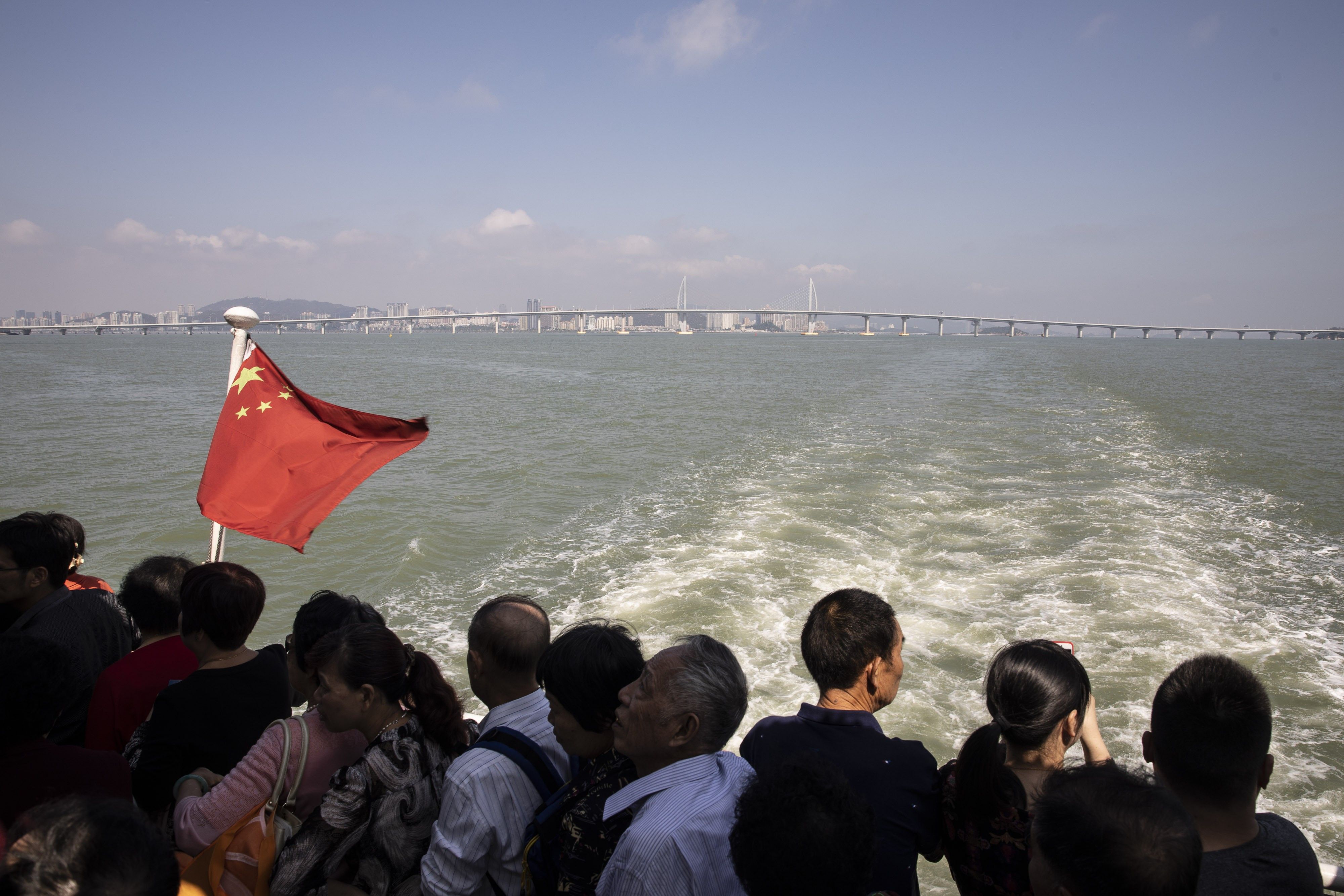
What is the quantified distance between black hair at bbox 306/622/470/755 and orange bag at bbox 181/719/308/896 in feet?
1.24

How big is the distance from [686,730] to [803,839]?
491 millimetres

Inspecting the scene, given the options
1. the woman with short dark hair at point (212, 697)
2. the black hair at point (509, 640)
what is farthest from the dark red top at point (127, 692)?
the black hair at point (509, 640)

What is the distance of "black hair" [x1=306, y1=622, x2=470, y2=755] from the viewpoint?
2072 millimetres

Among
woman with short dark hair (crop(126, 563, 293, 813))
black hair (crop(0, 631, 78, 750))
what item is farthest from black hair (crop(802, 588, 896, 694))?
black hair (crop(0, 631, 78, 750))

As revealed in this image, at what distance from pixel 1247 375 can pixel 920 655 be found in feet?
160

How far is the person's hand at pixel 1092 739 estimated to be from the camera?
2289 millimetres

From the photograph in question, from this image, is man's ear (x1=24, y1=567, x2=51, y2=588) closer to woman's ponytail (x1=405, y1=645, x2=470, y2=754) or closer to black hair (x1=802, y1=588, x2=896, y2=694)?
woman's ponytail (x1=405, y1=645, x2=470, y2=754)

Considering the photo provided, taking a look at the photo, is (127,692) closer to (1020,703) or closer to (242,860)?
(242,860)

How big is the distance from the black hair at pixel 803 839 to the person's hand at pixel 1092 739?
130 cm

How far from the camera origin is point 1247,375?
42.6 metres

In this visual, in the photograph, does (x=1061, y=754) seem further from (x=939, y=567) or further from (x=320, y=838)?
(x=939, y=567)

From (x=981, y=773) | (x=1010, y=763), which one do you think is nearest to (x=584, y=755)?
(x=981, y=773)

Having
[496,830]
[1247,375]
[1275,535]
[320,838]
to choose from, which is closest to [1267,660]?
[1275,535]

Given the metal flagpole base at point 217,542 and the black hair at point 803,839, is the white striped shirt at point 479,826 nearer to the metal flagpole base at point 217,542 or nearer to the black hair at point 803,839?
the black hair at point 803,839
